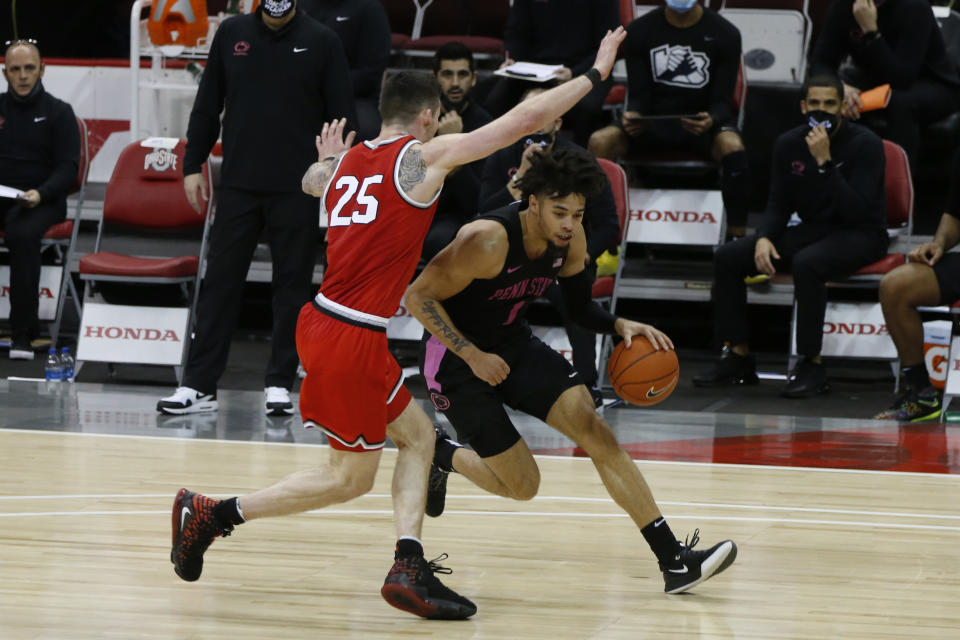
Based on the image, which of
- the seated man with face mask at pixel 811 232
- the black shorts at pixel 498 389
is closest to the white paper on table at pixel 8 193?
the seated man with face mask at pixel 811 232

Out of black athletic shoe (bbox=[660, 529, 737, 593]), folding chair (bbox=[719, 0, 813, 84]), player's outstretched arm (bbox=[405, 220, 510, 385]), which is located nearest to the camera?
black athletic shoe (bbox=[660, 529, 737, 593])

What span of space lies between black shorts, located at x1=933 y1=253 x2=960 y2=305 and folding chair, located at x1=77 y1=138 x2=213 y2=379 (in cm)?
426

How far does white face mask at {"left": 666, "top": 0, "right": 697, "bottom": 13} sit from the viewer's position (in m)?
9.18

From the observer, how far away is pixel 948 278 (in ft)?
25.5

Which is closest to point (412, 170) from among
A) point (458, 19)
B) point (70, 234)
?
point (70, 234)

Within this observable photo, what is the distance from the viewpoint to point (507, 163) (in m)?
Answer: 8.04

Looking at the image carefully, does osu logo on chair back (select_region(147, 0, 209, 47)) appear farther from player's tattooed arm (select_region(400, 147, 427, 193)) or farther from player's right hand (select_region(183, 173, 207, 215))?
player's tattooed arm (select_region(400, 147, 427, 193))

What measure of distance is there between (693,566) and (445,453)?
3.58 feet

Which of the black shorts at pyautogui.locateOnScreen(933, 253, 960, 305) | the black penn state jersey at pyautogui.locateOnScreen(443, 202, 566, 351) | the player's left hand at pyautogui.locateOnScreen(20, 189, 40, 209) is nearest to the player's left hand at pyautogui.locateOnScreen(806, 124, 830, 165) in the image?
the black shorts at pyautogui.locateOnScreen(933, 253, 960, 305)

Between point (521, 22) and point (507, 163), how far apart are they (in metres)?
1.85

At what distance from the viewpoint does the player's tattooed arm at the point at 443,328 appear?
4.64m

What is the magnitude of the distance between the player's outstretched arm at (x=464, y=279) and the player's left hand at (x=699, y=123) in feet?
15.4

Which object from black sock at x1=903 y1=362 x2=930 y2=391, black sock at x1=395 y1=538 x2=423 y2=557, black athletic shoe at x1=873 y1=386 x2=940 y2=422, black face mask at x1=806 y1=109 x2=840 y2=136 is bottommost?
black athletic shoe at x1=873 y1=386 x2=940 y2=422

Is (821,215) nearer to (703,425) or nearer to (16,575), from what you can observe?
(703,425)
